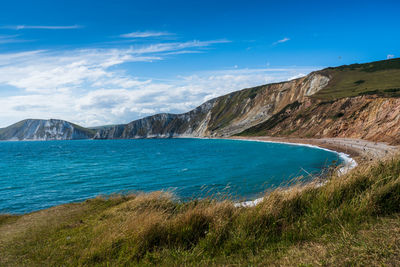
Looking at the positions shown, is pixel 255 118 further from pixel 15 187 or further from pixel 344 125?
pixel 15 187

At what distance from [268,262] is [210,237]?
1555mm

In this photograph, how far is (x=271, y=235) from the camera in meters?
5.29

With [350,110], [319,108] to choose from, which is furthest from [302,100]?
[350,110]

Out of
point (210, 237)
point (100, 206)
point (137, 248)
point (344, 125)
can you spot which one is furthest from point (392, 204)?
point (344, 125)

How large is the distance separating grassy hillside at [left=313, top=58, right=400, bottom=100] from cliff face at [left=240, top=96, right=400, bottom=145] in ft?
29.7

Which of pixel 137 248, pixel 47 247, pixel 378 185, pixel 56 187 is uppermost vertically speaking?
pixel 378 185

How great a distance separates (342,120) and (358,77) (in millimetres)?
54161

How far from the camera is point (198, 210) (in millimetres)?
6258

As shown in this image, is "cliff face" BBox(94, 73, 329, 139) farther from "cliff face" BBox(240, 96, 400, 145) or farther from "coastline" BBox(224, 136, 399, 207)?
"coastline" BBox(224, 136, 399, 207)

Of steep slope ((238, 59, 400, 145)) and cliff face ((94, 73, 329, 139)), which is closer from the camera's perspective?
steep slope ((238, 59, 400, 145))

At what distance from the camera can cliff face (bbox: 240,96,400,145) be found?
161 ft

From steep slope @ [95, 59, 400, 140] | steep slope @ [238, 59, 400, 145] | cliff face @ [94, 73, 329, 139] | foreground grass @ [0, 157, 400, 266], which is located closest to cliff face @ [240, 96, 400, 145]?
steep slope @ [238, 59, 400, 145]

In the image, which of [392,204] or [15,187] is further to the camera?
[15,187]

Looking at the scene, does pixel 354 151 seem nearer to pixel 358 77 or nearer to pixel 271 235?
pixel 271 235
